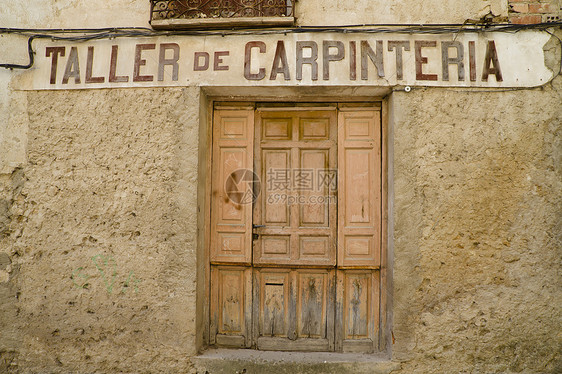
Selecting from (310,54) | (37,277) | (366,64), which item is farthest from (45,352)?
(366,64)

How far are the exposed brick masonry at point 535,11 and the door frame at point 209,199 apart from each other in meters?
1.32

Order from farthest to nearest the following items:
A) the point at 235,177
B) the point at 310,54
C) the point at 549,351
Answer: the point at 235,177 < the point at 310,54 < the point at 549,351

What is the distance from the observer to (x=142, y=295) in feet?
10.8

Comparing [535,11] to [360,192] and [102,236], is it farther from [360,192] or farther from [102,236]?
[102,236]

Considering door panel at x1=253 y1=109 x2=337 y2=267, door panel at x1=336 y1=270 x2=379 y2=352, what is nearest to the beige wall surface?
door panel at x1=336 y1=270 x2=379 y2=352

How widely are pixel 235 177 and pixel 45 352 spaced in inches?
91.0

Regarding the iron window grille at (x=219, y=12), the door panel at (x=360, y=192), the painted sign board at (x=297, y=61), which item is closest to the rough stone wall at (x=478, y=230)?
the painted sign board at (x=297, y=61)

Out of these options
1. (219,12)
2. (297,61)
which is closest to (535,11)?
(297,61)

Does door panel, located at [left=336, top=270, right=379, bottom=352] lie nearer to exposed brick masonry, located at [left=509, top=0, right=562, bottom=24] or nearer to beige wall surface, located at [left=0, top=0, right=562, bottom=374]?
beige wall surface, located at [left=0, top=0, right=562, bottom=374]

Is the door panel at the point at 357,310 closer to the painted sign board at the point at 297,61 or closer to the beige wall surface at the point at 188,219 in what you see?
the beige wall surface at the point at 188,219

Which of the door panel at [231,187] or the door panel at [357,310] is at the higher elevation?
the door panel at [231,187]

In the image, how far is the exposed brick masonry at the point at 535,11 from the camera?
10.7 feet

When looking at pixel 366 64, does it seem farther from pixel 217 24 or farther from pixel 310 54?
pixel 217 24

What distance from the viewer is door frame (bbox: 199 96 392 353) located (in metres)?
3.39
